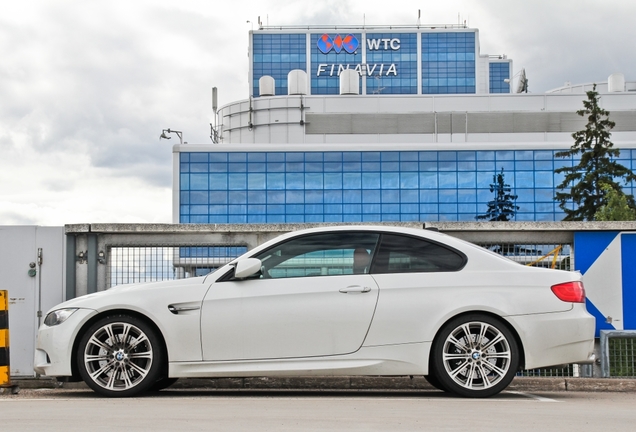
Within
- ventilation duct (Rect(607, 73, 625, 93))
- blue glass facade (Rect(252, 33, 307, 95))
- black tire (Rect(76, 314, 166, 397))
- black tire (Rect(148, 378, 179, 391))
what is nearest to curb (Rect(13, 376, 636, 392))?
black tire (Rect(148, 378, 179, 391))

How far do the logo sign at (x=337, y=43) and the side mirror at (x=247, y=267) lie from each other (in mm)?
108363

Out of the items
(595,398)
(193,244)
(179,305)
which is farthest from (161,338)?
(595,398)

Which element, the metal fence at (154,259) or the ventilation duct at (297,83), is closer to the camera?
the metal fence at (154,259)

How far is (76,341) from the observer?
7344 mm

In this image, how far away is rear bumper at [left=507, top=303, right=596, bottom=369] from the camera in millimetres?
7168

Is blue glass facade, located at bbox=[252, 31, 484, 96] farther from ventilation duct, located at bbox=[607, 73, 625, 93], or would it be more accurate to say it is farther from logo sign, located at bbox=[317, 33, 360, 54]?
ventilation duct, located at bbox=[607, 73, 625, 93]

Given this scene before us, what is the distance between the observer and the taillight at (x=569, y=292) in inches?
→ 286

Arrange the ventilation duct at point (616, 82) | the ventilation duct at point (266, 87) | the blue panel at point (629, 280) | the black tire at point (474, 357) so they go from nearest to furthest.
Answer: the black tire at point (474, 357)
the blue panel at point (629, 280)
the ventilation duct at point (266, 87)
the ventilation duct at point (616, 82)

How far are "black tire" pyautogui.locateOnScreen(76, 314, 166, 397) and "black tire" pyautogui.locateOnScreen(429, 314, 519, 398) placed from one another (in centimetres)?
226

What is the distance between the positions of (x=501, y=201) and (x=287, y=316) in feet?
221

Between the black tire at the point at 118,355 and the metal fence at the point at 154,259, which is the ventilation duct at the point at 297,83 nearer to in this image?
the metal fence at the point at 154,259

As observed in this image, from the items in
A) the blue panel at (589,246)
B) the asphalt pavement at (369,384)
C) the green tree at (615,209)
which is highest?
the green tree at (615,209)

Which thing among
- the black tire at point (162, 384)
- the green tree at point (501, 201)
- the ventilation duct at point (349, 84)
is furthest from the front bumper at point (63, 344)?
the ventilation duct at point (349, 84)

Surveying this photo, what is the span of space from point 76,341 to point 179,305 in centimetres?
92
